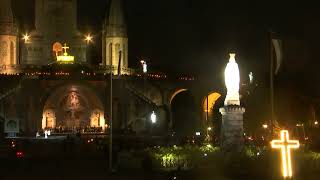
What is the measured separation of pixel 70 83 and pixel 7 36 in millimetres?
12968

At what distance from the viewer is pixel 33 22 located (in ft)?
318

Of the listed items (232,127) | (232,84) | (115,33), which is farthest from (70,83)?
A: (232,127)

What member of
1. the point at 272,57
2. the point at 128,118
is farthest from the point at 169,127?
the point at 272,57

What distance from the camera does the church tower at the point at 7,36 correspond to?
3526 inches

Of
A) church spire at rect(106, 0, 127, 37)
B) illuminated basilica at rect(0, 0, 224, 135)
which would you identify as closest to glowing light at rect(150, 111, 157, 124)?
illuminated basilica at rect(0, 0, 224, 135)

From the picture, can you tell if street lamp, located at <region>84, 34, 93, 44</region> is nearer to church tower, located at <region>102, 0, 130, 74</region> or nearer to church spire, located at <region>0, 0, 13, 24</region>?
church tower, located at <region>102, 0, 130, 74</region>

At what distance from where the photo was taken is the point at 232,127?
37500mm

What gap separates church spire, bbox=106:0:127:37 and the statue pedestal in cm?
5604

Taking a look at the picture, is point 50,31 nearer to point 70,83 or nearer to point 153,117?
point 70,83

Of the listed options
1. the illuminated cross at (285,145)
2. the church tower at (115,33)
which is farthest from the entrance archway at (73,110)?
the illuminated cross at (285,145)

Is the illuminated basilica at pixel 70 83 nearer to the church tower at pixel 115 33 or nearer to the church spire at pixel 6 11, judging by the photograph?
the church tower at pixel 115 33

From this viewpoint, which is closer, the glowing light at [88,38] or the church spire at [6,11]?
the church spire at [6,11]

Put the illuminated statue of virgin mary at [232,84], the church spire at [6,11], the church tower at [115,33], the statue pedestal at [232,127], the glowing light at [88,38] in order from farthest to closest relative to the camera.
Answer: the glowing light at [88,38], the church tower at [115,33], the church spire at [6,11], the illuminated statue of virgin mary at [232,84], the statue pedestal at [232,127]

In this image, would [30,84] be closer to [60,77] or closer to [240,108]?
[60,77]
